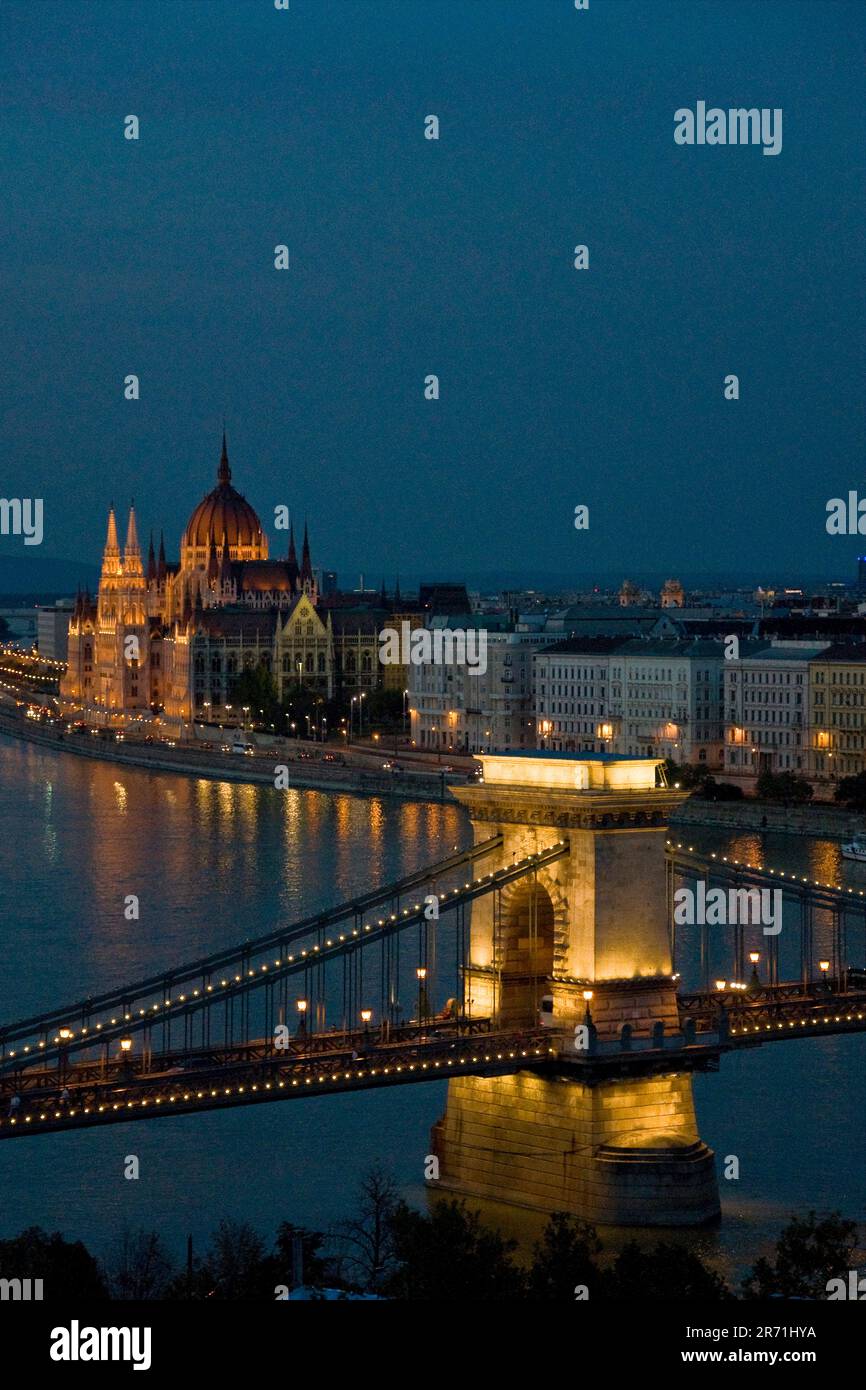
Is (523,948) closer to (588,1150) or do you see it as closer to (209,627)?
(588,1150)

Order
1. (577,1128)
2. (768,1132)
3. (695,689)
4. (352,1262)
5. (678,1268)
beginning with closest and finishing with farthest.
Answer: (678,1268) < (352,1262) < (577,1128) < (768,1132) < (695,689)

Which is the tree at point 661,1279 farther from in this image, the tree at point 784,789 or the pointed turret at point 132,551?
the pointed turret at point 132,551

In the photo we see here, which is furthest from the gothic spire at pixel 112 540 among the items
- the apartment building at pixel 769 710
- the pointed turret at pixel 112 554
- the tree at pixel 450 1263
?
the tree at pixel 450 1263

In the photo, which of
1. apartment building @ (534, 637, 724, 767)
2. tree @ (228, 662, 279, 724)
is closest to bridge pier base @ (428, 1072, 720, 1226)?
apartment building @ (534, 637, 724, 767)

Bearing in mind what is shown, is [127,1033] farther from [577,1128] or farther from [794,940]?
[794,940]
